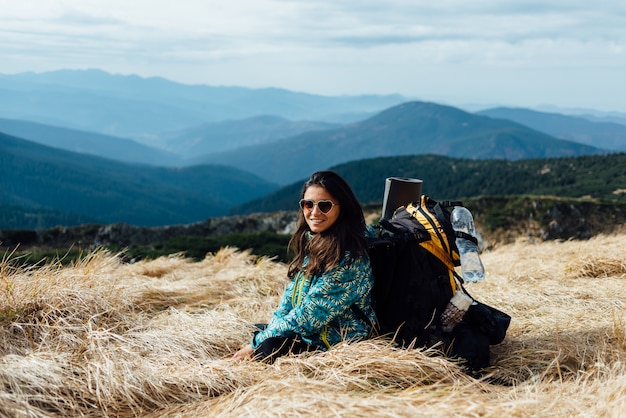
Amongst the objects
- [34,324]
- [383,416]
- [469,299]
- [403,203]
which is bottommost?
[34,324]

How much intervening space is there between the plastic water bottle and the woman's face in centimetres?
101

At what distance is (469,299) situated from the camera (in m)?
4.29

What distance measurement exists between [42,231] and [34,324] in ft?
128

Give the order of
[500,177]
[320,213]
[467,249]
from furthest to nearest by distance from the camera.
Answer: [500,177] → [320,213] → [467,249]

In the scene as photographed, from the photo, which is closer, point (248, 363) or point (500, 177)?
point (248, 363)

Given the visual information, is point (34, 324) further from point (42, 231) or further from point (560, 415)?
point (42, 231)

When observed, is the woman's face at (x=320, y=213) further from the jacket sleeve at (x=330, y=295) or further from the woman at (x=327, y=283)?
the jacket sleeve at (x=330, y=295)

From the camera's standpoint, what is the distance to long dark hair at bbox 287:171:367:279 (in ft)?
14.0

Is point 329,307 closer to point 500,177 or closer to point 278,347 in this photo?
point 278,347

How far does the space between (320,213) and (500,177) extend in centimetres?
13567

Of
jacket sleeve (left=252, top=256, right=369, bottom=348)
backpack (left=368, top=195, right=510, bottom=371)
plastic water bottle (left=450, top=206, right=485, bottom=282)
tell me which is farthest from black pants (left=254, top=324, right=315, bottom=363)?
plastic water bottle (left=450, top=206, right=485, bottom=282)

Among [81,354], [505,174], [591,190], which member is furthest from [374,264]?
[505,174]

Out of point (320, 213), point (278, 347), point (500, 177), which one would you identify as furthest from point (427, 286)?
point (500, 177)

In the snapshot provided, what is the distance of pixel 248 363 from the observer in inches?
168
